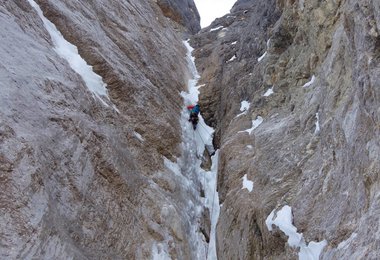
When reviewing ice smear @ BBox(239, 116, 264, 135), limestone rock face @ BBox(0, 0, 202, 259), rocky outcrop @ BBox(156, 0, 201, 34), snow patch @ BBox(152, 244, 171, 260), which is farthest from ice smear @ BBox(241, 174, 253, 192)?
rocky outcrop @ BBox(156, 0, 201, 34)

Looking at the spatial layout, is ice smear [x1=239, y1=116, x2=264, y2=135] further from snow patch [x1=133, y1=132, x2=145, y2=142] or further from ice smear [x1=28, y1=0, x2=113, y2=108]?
ice smear [x1=28, y1=0, x2=113, y2=108]

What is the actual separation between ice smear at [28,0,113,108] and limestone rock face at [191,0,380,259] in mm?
5512

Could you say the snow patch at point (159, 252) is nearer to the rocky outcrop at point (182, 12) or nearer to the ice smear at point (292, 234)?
the ice smear at point (292, 234)

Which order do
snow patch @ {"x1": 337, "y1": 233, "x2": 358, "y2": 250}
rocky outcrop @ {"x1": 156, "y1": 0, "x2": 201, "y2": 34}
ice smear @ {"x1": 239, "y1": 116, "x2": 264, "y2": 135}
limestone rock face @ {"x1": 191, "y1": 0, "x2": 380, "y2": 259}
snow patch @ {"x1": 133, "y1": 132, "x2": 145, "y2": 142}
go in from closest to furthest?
1. snow patch @ {"x1": 337, "y1": 233, "x2": 358, "y2": 250}
2. limestone rock face @ {"x1": 191, "y1": 0, "x2": 380, "y2": 259}
3. snow patch @ {"x1": 133, "y1": 132, "x2": 145, "y2": 142}
4. ice smear @ {"x1": 239, "y1": 116, "x2": 264, "y2": 135}
5. rocky outcrop @ {"x1": 156, "y1": 0, "x2": 201, "y2": 34}

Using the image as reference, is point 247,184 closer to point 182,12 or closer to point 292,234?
point 292,234

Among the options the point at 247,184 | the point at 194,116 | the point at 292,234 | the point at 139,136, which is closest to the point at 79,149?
the point at 139,136

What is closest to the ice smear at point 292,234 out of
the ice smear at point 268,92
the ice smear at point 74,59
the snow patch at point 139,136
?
the snow patch at point 139,136

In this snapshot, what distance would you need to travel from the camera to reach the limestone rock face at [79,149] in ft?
28.6

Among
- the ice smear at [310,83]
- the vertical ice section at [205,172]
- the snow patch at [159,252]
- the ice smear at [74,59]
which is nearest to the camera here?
the snow patch at [159,252]

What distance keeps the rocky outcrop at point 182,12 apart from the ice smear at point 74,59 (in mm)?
24994

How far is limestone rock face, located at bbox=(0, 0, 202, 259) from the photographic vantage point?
8711mm

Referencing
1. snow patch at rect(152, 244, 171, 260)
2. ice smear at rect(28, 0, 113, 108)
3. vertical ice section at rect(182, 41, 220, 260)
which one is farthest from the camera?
vertical ice section at rect(182, 41, 220, 260)

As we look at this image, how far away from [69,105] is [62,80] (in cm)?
104

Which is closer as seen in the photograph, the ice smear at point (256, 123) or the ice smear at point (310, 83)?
the ice smear at point (310, 83)
